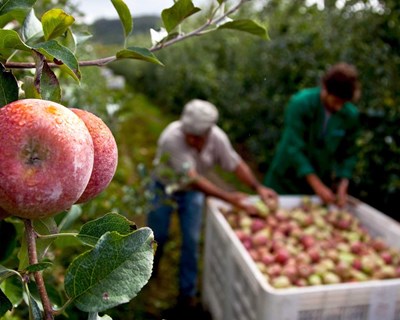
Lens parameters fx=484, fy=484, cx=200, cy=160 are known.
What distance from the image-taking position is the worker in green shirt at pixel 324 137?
9.30ft

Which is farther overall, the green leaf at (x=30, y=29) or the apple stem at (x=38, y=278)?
the green leaf at (x=30, y=29)

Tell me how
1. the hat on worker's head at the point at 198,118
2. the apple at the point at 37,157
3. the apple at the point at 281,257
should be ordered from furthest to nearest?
1. the hat on worker's head at the point at 198,118
2. the apple at the point at 281,257
3. the apple at the point at 37,157

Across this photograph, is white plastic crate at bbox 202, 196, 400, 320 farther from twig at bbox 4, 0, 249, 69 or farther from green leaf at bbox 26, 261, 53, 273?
green leaf at bbox 26, 261, 53, 273

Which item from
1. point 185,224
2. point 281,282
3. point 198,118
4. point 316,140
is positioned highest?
point 198,118

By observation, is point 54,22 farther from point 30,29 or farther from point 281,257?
point 281,257

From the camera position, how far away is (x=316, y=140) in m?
3.03

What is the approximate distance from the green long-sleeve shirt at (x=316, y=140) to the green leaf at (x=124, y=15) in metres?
2.31

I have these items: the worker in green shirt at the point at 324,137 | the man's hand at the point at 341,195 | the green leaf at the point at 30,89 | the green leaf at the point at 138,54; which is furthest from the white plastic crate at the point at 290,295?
the green leaf at the point at 30,89

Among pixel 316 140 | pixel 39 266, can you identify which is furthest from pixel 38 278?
pixel 316 140

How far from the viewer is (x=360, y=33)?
381 cm

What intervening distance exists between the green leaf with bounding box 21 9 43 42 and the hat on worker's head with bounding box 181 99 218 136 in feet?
7.00

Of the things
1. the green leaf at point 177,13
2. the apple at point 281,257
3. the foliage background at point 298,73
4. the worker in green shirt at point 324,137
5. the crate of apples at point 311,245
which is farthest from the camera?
the foliage background at point 298,73

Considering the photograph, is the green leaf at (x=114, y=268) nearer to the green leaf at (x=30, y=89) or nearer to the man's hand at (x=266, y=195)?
the green leaf at (x=30, y=89)

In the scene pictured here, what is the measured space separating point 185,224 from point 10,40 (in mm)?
2719
